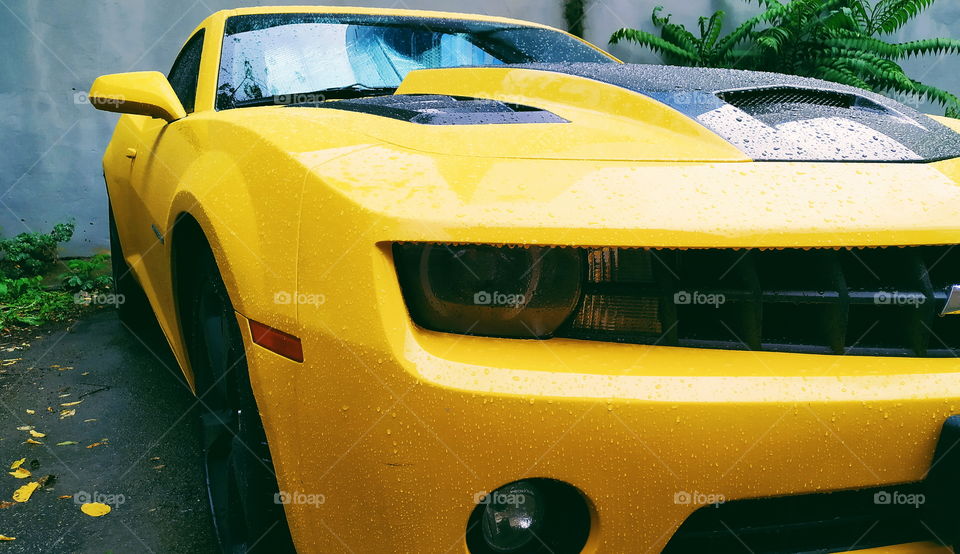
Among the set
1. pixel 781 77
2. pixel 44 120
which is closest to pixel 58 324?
pixel 44 120

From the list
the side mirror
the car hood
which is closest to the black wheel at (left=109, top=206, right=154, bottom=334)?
the side mirror

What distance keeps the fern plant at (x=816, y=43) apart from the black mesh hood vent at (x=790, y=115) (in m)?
4.88

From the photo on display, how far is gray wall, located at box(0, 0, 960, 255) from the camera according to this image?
16.6 feet

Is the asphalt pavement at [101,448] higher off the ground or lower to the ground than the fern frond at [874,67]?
lower

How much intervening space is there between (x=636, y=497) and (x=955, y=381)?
55cm

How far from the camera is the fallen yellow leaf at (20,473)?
7.75ft

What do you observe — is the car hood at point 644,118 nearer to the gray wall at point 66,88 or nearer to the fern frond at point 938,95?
the gray wall at point 66,88

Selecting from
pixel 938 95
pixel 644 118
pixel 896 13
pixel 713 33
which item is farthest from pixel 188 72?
pixel 938 95

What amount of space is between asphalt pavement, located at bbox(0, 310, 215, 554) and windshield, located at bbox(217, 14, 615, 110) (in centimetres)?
119

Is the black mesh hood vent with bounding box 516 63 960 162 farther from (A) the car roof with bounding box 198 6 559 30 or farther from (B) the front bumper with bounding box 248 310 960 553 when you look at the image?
(A) the car roof with bounding box 198 6 559 30

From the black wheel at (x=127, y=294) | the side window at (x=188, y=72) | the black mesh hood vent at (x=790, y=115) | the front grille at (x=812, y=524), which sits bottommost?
the black wheel at (x=127, y=294)

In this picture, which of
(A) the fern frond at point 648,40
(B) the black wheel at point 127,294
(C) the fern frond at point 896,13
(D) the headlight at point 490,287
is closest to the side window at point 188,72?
(B) the black wheel at point 127,294

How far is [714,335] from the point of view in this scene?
124 cm

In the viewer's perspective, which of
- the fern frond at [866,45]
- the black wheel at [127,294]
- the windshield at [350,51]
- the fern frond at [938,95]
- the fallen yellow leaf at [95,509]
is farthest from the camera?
the fern frond at [938,95]
